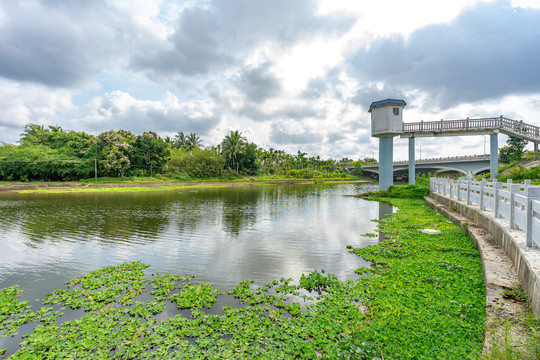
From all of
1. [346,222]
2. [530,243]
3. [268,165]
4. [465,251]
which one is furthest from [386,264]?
[268,165]

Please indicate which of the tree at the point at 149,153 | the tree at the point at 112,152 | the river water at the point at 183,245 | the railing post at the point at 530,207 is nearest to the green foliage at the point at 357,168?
the tree at the point at 149,153

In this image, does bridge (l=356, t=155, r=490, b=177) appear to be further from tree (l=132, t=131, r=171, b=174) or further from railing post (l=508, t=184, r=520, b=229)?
tree (l=132, t=131, r=171, b=174)

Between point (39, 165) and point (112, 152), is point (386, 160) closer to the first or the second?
point (112, 152)

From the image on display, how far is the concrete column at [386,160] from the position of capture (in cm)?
2375

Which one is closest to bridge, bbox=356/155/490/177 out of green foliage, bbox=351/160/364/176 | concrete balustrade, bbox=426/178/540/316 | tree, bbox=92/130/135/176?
green foliage, bbox=351/160/364/176

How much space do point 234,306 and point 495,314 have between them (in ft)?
12.4

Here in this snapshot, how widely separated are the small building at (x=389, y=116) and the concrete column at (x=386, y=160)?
0.76 meters

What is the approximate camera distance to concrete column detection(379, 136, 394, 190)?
77.9ft

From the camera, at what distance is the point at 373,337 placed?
11.7 feet

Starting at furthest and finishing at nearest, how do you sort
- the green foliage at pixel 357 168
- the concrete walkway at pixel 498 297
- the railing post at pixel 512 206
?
the green foliage at pixel 357 168 < the railing post at pixel 512 206 < the concrete walkway at pixel 498 297

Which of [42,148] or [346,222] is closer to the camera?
[346,222]

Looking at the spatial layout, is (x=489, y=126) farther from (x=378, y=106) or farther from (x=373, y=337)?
(x=373, y=337)

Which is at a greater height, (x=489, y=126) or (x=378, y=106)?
(x=378, y=106)

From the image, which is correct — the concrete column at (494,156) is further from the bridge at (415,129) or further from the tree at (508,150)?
the tree at (508,150)
